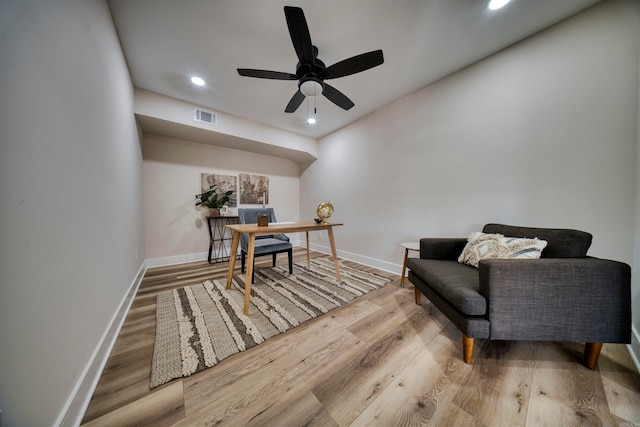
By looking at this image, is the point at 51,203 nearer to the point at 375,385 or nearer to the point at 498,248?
the point at 375,385

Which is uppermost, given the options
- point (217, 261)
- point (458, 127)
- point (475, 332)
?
point (458, 127)

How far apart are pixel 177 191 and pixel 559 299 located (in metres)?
4.41

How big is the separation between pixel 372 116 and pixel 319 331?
3.03m

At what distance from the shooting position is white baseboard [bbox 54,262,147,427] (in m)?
0.78

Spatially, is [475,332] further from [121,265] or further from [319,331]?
[121,265]

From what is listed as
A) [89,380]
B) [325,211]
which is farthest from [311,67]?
[89,380]

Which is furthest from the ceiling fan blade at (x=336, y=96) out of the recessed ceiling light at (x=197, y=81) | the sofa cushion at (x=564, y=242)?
the sofa cushion at (x=564, y=242)

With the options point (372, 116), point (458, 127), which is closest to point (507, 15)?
point (458, 127)

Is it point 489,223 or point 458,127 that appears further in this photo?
point 458,127

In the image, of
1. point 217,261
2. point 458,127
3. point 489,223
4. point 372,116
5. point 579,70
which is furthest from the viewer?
point 217,261

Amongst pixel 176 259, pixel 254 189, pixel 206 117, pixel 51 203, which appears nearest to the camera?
pixel 51 203

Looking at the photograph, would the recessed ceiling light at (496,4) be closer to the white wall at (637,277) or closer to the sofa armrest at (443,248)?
the white wall at (637,277)

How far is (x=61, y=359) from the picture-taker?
0.77 meters

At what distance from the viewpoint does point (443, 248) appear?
185cm
